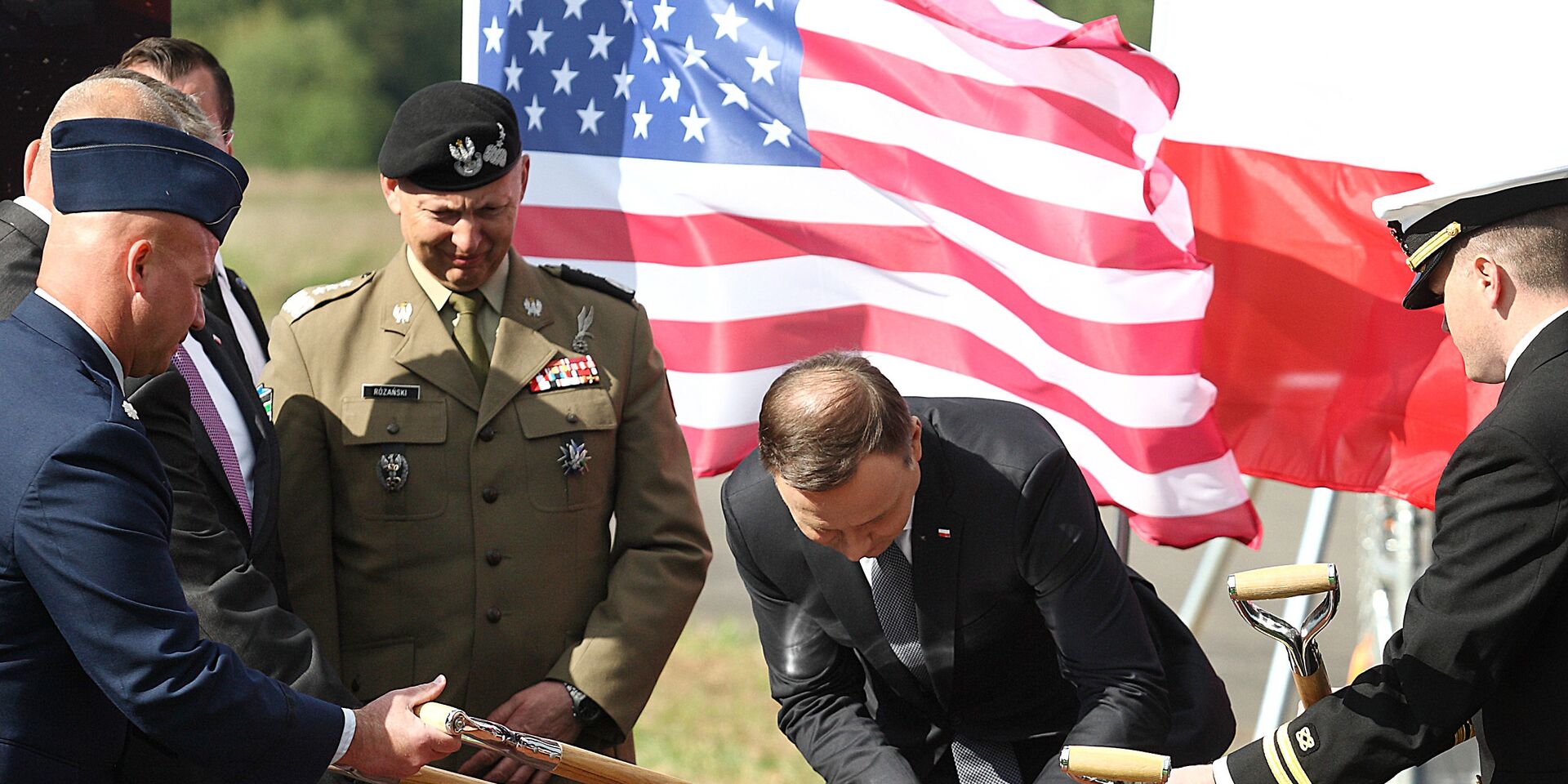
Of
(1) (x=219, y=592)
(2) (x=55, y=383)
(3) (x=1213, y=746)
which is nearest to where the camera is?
(2) (x=55, y=383)

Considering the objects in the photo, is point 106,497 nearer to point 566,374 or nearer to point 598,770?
point 598,770

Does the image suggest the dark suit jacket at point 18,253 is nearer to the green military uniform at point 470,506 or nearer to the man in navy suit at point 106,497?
the man in navy suit at point 106,497

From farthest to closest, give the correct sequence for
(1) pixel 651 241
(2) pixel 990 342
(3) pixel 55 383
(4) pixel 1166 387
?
1. (1) pixel 651 241
2. (2) pixel 990 342
3. (4) pixel 1166 387
4. (3) pixel 55 383

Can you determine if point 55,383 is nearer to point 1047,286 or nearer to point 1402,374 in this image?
point 1047,286

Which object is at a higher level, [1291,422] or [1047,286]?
[1047,286]

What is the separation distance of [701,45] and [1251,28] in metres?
1.64

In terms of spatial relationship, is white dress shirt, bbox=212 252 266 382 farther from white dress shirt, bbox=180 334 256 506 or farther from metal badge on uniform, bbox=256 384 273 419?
white dress shirt, bbox=180 334 256 506

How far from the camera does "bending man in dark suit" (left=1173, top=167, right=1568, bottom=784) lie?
270 centimetres

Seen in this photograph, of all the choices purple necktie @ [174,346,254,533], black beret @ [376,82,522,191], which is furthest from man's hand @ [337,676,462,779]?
black beret @ [376,82,522,191]

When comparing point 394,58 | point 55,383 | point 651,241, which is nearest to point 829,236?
point 651,241

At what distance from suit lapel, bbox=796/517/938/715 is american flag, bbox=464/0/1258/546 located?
1.28 m

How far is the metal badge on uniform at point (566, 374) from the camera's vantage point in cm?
380

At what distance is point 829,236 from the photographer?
495cm

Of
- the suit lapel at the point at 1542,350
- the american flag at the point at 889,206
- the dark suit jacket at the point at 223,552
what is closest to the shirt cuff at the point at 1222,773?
the suit lapel at the point at 1542,350
